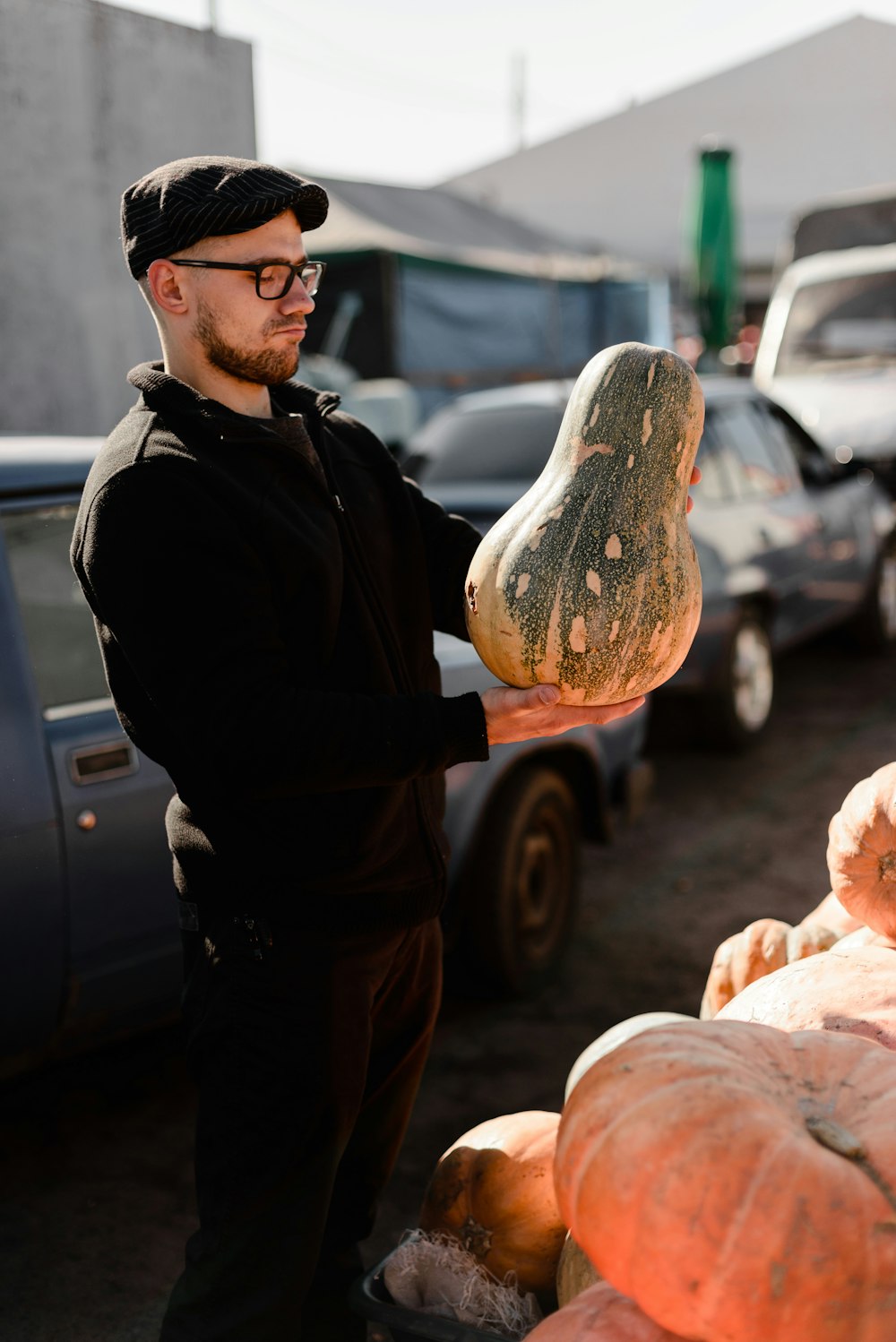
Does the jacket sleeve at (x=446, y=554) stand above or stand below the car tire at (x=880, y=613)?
above

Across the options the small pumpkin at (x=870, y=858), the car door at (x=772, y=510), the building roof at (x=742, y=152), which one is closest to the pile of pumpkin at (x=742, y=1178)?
the small pumpkin at (x=870, y=858)

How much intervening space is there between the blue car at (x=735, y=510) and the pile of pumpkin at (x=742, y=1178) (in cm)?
417

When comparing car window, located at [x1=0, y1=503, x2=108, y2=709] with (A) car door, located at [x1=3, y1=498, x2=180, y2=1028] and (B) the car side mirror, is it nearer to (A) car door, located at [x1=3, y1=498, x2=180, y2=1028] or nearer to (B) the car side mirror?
(A) car door, located at [x1=3, y1=498, x2=180, y2=1028]

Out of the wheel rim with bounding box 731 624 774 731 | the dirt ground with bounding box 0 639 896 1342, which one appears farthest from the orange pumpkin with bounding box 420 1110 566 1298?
the wheel rim with bounding box 731 624 774 731

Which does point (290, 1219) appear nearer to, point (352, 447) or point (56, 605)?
point (352, 447)

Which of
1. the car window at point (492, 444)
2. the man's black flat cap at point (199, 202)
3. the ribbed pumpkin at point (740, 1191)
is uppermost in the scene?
the man's black flat cap at point (199, 202)

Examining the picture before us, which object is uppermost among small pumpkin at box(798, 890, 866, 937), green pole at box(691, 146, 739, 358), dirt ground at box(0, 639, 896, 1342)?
green pole at box(691, 146, 739, 358)

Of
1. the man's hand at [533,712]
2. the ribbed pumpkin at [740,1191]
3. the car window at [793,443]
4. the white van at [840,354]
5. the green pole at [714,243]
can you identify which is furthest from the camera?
the green pole at [714,243]

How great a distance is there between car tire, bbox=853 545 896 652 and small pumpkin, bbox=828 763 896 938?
650 cm

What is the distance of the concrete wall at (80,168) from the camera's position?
18.4 ft

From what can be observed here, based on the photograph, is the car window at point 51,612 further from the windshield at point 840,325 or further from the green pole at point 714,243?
the green pole at point 714,243

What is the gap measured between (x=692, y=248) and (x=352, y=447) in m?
13.2

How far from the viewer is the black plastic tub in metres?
1.86

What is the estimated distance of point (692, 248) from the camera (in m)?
14.4
